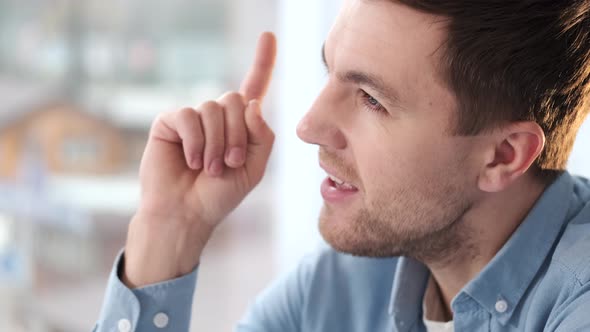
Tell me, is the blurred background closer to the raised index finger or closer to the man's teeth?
the raised index finger

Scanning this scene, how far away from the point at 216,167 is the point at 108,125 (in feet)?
4.17

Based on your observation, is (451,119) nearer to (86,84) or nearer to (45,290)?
(86,84)

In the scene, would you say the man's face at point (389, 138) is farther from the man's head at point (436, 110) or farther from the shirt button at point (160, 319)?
the shirt button at point (160, 319)

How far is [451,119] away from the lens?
3.93 feet

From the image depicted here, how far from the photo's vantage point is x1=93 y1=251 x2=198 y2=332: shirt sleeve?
1.30m

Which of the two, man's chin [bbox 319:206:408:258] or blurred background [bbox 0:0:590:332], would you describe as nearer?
man's chin [bbox 319:206:408:258]

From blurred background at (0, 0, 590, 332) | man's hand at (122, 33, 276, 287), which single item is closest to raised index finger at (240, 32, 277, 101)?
man's hand at (122, 33, 276, 287)

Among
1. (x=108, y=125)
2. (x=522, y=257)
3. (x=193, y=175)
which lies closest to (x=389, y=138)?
(x=522, y=257)

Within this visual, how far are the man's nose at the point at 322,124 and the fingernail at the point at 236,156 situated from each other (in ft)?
0.48

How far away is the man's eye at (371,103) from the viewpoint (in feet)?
4.00

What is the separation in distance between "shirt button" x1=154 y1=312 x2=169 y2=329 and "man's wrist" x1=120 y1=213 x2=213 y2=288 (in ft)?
0.19

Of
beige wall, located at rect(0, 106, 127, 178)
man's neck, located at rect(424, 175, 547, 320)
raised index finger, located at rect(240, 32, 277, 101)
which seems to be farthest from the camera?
beige wall, located at rect(0, 106, 127, 178)

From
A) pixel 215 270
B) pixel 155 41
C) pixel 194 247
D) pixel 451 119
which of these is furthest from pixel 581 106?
pixel 215 270

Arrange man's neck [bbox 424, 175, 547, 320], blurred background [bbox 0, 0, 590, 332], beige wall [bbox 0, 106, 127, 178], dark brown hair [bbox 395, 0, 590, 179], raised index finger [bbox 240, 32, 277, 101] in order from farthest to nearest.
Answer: beige wall [bbox 0, 106, 127, 178] → blurred background [bbox 0, 0, 590, 332] → raised index finger [bbox 240, 32, 277, 101] → man's neck [bbox 424, 175, 547, 320] → dark brown hair [bbox 395, 0, 590, 179]
